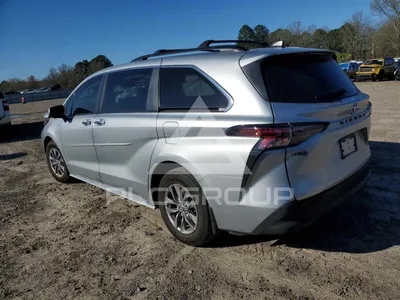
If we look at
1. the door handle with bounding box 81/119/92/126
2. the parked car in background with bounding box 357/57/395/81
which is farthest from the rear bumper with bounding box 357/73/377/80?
the door handle with bounding box 81/119/92/126

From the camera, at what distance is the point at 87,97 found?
4.68 metres

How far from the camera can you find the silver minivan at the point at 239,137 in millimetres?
2682

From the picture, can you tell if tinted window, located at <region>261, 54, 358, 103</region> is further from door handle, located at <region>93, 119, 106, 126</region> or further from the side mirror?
the side mirror

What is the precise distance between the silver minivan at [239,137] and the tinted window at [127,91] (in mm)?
19

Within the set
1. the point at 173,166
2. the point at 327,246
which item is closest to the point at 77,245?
the point at 173,166

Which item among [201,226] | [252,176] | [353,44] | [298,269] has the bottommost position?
[298,269]

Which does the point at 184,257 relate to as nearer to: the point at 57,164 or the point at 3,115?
the point at 57,164

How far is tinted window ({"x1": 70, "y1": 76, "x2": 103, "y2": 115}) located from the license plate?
297 cm

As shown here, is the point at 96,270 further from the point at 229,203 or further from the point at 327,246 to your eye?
the point at 327,246

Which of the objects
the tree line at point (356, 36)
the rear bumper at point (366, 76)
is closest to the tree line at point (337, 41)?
the tree line at point (356, 36)

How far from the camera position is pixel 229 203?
2873mm

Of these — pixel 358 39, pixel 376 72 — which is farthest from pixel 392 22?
pixel 376 72

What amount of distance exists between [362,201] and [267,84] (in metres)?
2.22

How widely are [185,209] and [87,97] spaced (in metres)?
2.34
